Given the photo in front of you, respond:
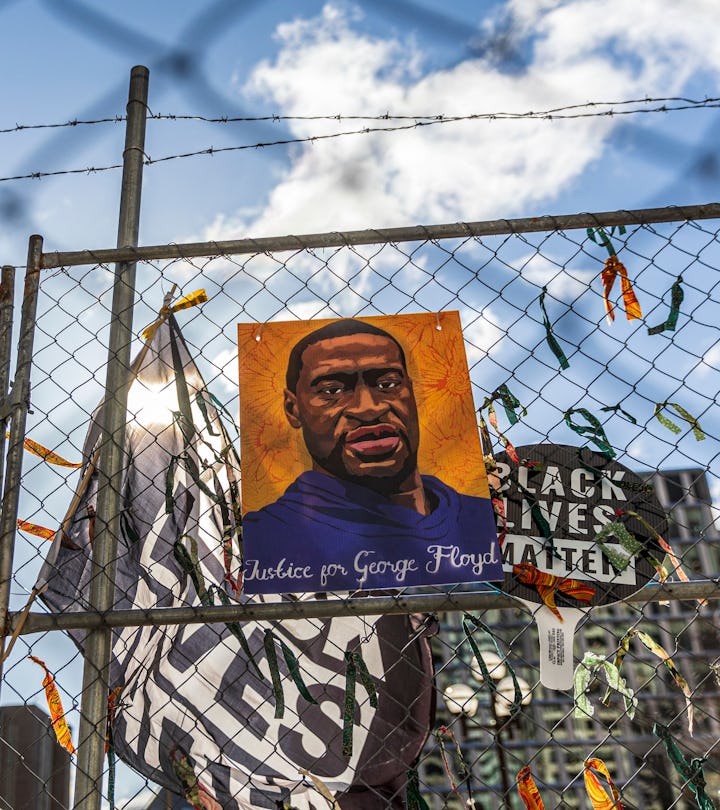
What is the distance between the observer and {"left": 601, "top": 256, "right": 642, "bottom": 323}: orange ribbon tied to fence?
230 cm

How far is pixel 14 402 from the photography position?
2160mm

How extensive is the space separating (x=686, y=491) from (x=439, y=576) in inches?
27.4

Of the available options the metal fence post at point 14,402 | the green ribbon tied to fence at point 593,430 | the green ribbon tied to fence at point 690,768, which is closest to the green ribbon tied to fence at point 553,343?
the green ribbon tied to fence at point 593,430

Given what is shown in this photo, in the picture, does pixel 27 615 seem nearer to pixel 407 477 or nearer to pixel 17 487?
pixel 17 487

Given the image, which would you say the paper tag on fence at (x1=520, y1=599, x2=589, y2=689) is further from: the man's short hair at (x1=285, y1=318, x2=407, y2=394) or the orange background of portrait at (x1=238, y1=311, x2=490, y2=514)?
the man's short hair at (x1=285, y1=318, x2=407, y2=394)

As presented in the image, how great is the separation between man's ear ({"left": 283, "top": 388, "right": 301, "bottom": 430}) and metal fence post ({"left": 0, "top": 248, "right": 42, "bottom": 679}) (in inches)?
24.2

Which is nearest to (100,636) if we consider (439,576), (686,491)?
(439,576)

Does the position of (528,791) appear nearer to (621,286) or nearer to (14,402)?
(621,286)

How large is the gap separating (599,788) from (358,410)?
978 mm

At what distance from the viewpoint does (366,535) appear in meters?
2.03

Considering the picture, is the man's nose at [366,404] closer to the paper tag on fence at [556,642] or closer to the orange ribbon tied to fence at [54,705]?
the paper tag on fence at [556,642]

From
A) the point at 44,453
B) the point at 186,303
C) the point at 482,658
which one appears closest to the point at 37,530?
the point at 44,453

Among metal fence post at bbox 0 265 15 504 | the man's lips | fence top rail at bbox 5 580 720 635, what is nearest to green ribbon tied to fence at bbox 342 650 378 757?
fence top rail at bbox 5 580 720 635

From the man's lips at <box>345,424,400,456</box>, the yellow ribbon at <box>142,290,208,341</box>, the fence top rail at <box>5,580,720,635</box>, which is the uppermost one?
the yellow ribbon at <box>142,290,208,341</box>
